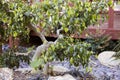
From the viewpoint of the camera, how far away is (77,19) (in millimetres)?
4133

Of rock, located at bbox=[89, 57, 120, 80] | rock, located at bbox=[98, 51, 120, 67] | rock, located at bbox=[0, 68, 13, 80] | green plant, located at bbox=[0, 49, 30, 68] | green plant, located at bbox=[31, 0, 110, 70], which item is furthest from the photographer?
rock, located at bbox=[98, 51, 120, 67]

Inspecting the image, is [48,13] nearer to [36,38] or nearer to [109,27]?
[109,27]

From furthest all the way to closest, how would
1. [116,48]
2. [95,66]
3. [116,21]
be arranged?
[116,21], [116,48], [95,66]

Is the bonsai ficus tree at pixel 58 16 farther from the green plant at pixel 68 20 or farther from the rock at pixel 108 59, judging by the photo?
the rock at pixel 108 59

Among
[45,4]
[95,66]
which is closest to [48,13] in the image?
[45,4]

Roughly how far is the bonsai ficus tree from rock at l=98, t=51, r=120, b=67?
2.25m

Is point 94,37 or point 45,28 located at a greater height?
point 45,28

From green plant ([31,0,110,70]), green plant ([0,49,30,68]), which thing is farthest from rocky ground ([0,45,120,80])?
green plant ([31,0,110,70])

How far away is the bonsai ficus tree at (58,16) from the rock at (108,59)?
7.38 ft

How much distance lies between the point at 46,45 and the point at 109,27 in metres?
3.14

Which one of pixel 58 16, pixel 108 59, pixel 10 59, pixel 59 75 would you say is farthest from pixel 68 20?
pixel 108 59

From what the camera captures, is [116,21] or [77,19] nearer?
[77,19]

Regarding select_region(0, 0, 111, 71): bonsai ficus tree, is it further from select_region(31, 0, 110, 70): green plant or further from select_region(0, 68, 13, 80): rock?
select_region(0, 68, 13, 80): rock

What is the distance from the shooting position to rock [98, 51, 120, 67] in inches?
258
